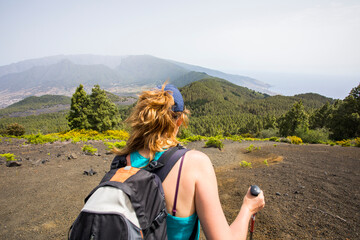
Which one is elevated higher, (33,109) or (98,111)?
(98,111)

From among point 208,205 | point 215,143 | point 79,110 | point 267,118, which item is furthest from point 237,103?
point 208,205

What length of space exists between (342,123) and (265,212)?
88.8 feet

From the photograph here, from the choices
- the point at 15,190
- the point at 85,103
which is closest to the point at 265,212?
the point at 15,190

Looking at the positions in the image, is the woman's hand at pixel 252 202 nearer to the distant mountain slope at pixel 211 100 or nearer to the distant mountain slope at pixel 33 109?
the distant mountain slope at pixel 211 100

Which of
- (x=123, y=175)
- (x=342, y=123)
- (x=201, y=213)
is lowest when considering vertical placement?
(x=342, y=123)

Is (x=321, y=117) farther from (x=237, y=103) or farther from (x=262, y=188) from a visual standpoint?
(x=237, y=103)

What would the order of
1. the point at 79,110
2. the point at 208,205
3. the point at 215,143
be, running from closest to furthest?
the point at 208,205 → the point at 215,143 → the point at 79,110

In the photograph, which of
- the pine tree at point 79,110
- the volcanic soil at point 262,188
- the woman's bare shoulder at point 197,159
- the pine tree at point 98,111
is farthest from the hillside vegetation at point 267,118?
→ the pine tree at point 98,111

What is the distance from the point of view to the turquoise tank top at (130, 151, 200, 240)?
120cm

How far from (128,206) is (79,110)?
25734 mm

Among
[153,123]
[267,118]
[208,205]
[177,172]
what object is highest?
[153,123]

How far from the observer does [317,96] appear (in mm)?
129875

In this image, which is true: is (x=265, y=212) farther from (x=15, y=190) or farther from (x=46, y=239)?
(x=15, y=190)

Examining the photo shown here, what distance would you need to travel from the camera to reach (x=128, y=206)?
37.6 inches
